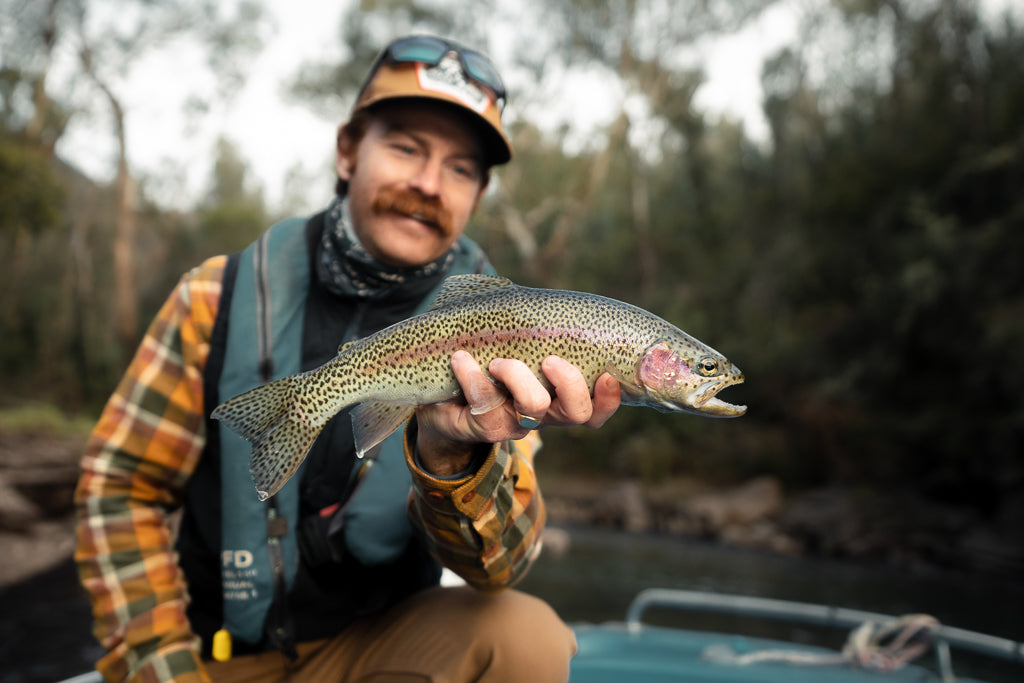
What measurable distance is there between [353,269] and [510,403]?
1170 mm

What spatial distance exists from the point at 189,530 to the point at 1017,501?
1463 centimetres

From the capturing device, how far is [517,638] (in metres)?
2.47

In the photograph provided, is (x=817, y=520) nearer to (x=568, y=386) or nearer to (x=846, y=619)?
(x=846, y=619)

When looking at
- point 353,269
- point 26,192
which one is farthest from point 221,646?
point 26,192

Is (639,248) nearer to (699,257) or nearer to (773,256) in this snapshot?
(699,257)

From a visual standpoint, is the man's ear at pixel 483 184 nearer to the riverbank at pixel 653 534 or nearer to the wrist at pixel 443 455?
the wrist at pixel 443 455

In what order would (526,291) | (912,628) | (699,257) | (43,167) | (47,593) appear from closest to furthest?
1. (526,291)
2. (912,628)
3. (47,593)
4. (43,167)
5. (699,257)

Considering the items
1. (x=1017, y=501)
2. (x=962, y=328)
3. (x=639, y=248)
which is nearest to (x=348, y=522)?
(x=1017, y=501)

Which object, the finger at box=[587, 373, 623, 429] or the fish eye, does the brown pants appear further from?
the fish eye

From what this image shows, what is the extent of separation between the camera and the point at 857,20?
90.1 ft

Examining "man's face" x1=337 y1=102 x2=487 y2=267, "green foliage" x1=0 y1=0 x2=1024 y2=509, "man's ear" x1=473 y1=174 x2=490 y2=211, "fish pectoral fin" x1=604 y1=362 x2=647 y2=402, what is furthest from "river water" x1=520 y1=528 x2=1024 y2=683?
"fish pectoral fin" x1=604 y1=362 x2=647 y2=402

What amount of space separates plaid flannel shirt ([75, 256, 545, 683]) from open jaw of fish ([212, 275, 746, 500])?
226 mm

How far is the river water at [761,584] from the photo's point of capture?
9.66 meters

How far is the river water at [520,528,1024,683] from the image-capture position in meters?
9.66
